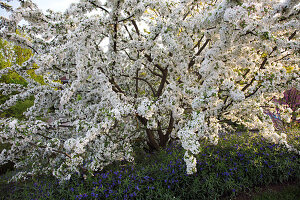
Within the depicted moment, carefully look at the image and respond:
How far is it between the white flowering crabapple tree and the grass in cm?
40

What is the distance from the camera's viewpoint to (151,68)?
6191mm

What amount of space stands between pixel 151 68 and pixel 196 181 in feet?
12.4

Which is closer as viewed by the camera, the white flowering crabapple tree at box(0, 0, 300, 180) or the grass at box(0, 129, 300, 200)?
the white flowering crabapple tree at box(0, 0, 300, 180)

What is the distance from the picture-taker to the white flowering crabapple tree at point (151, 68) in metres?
3.24

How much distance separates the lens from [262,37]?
10.2ft

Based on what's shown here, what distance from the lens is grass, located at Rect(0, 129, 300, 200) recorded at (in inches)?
152

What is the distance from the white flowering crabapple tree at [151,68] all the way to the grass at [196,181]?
0.40 m

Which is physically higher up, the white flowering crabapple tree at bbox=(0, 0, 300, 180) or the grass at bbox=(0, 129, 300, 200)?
the white flowering crabapple tree at bbox=(0, 0, 300, 180)

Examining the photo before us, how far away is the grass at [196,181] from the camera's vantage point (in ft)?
12.6

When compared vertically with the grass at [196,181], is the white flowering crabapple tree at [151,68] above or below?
above

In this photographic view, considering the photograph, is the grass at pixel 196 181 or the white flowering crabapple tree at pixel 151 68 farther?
the grass at pixel 196 181

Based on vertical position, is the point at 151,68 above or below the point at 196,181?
above

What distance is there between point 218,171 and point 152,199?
169 cm

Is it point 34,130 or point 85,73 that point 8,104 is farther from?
point 85,73
